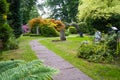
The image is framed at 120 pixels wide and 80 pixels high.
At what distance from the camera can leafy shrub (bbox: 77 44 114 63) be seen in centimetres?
962

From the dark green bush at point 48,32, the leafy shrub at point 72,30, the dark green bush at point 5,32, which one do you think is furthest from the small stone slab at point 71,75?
the leafy shrub at point 72,30

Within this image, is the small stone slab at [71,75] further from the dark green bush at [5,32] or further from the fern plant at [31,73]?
the dark green bush at [5,32]

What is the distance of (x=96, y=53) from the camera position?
10.1 m

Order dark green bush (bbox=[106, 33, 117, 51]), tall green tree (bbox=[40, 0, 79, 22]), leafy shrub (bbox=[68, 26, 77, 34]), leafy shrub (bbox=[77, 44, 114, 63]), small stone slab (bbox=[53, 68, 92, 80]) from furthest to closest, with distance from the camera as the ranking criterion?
tall green tree (bbox=[40, 0, 79, 22]), leafy shrub (bbox=[68, 26, 77, 34]), dark green bush (bbox=[106, 33, 117, 51]), leafy shrub (bbox=[77, 44, 114, 63]), small stone slab (bbox=[53, 68, 92, 80])

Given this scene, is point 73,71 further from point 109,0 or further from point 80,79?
point 109,0

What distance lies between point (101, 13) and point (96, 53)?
17.4 ft

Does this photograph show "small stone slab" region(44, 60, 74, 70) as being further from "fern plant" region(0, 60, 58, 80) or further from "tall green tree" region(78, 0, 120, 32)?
"fern plant" region(0, 60, 58, 80)

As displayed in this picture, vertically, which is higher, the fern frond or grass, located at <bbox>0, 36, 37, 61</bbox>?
the fern frond

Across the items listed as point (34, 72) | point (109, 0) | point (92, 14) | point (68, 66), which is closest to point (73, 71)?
point (68, 66)

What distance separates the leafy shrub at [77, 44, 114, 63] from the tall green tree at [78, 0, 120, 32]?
366cm

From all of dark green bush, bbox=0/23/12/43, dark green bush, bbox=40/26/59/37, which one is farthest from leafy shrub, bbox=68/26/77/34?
dark green bush, bbox=0/23/12/43

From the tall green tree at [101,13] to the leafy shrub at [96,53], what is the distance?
3662mm

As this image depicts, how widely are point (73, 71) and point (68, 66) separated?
2.63ft

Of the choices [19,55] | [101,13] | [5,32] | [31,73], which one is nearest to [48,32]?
[101,13]
